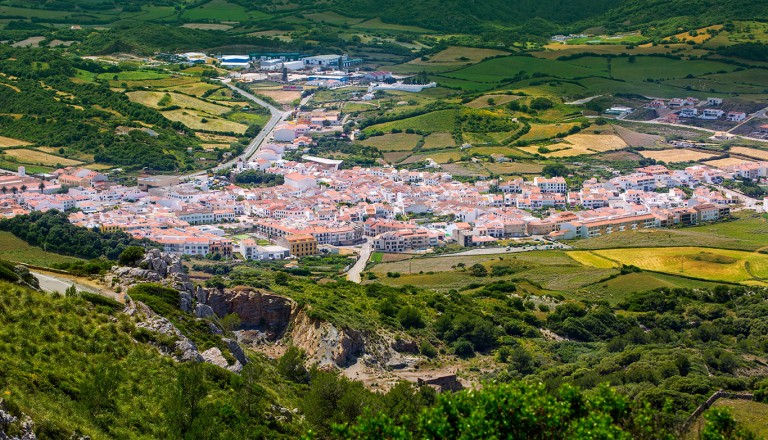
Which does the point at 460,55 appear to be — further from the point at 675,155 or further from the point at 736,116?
the point at 675,155

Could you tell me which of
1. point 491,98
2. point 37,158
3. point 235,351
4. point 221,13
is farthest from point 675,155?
point 221,13

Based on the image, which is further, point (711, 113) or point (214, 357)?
point (711, 113)

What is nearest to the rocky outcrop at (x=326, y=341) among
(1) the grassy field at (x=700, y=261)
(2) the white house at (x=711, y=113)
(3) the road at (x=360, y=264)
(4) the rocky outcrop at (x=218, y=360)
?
(4) the rocky outcrop at (x=218, y=360)

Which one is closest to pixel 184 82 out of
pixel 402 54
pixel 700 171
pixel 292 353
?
pixel 402 54

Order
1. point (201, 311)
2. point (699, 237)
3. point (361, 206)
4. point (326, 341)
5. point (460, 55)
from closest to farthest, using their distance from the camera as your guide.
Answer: point (201, 311), point (326, 341), point (699, 237), point (361, 206), point (460, 55)

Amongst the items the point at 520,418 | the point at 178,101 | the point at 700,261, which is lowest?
the point at 700,261

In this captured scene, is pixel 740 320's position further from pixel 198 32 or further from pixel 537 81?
pixel 198 32

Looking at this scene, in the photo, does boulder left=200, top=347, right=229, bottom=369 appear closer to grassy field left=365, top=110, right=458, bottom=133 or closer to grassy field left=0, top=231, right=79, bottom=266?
grassy field left=0, top=231, right=79, bottom=266
